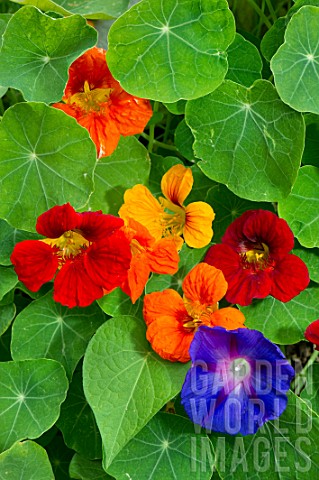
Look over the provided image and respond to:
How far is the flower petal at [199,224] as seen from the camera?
1.13 m

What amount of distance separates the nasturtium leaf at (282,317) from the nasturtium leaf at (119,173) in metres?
0.30

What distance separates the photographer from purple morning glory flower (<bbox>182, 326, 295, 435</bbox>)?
1.01 meters

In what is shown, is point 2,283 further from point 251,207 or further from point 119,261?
point 251,207

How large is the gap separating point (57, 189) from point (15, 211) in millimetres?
79

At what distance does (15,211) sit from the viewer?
44.5 inches

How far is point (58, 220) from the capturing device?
1.04m

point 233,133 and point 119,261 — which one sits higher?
point 233,133

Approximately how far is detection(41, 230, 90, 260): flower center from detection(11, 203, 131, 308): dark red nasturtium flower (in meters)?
0.03

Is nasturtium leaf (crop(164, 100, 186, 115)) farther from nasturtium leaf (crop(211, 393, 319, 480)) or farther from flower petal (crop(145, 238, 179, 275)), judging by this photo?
nasturtium leaf (crop(211, 393, 319, 480))

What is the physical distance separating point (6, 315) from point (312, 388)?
0.60m

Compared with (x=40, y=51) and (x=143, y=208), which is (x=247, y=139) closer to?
(x=143, y=208)

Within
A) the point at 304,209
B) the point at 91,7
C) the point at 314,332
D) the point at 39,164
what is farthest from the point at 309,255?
the point at 91,7

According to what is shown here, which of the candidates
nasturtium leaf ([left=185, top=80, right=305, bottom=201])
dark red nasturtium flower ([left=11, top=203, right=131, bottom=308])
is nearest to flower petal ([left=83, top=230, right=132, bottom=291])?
dark red nasturtium flower ([left=11, top=203, right=131, bottom=308])

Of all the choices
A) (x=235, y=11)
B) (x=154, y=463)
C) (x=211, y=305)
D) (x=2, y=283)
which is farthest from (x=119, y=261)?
(x=235, y=11)
